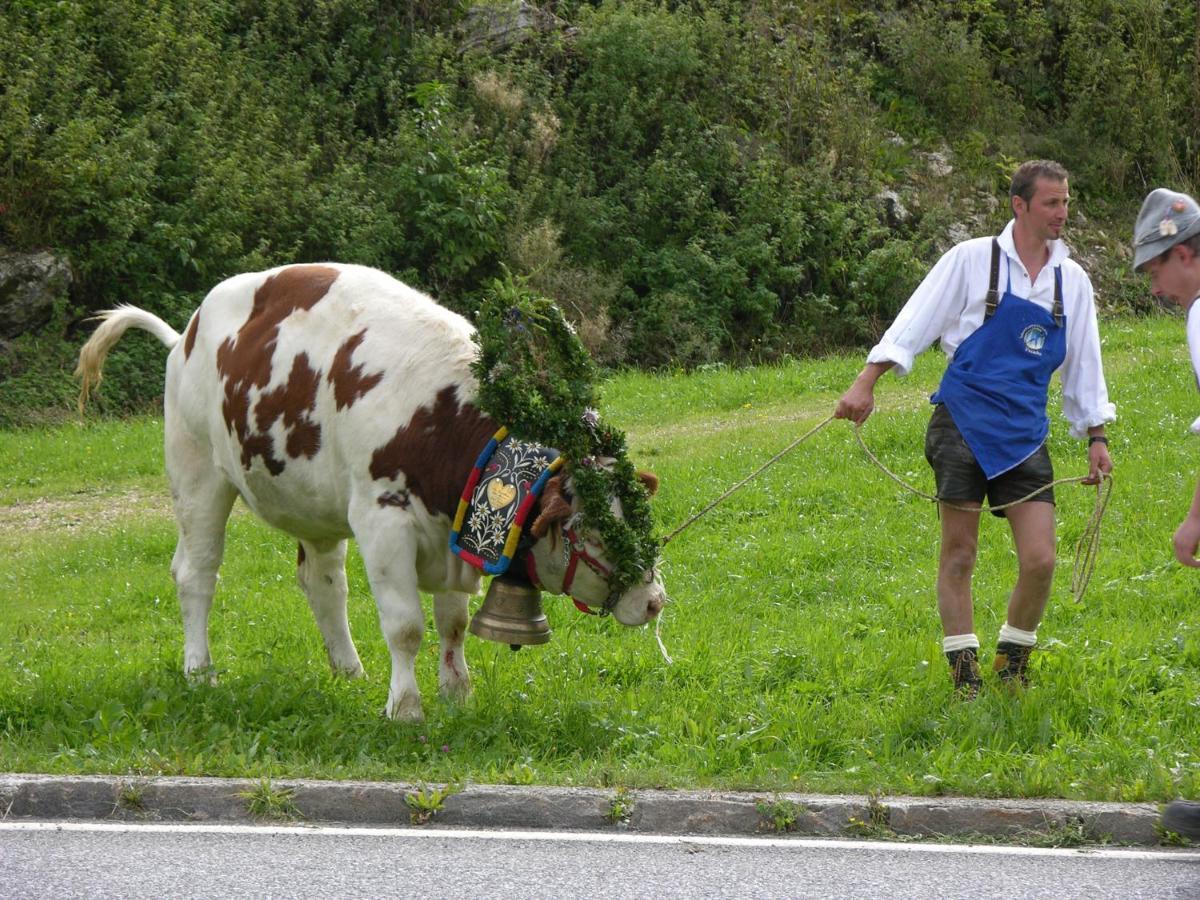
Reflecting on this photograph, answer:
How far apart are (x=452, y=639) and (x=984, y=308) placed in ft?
9.73

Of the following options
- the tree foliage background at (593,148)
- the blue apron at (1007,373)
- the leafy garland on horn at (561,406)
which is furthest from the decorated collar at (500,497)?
the tree foliage background at (593,148)

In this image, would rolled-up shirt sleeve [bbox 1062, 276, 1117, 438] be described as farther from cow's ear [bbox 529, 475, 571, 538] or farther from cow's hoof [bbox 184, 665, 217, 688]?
cow's hoof [bbox 184, 665, 217, 688]

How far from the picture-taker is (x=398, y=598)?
686 cm

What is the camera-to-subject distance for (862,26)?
26.6 metres

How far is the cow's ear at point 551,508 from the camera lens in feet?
20.9

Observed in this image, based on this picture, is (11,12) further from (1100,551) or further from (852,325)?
(1100,551)

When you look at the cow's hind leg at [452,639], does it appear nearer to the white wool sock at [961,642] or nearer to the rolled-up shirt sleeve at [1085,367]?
the white wool sock at [961,642]

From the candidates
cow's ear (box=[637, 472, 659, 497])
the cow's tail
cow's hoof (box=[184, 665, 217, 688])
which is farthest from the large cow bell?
the cow's tail

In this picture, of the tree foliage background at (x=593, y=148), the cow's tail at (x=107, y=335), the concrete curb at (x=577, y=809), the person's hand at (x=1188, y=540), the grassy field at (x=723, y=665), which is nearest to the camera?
the person's hand at (x=1188, y=540)

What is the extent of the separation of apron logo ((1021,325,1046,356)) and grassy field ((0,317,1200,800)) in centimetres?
158

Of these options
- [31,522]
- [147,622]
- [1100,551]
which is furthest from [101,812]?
[31,522]

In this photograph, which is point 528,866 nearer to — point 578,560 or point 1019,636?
point 578,560

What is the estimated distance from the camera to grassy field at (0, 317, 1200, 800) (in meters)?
6.18

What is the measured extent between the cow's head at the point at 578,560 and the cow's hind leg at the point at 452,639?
734 millimetres
